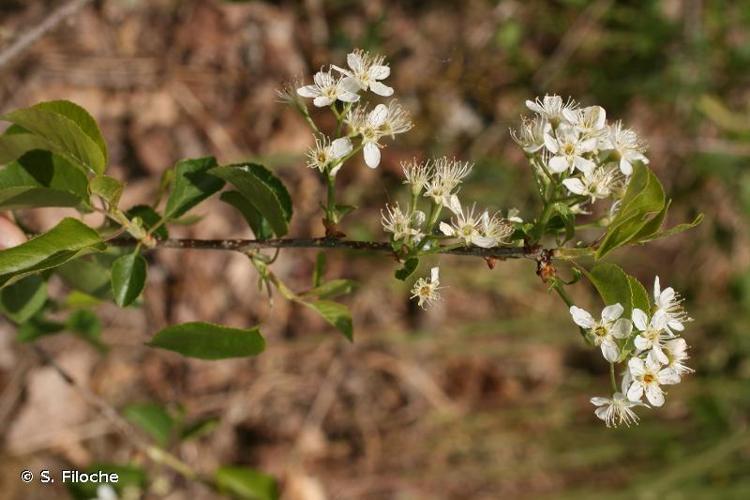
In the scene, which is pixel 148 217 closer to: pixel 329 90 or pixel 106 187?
pixel 106 187

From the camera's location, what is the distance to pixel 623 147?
1.19 m

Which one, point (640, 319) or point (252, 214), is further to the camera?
point (252, 214)

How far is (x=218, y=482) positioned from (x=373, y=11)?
192cm

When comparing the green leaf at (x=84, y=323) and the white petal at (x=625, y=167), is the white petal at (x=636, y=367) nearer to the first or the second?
the white petal at (x=625, y=167)

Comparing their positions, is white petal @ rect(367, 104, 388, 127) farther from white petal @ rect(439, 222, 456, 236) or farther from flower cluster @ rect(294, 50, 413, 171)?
white petal @ rect(439, 222, 456, 236)

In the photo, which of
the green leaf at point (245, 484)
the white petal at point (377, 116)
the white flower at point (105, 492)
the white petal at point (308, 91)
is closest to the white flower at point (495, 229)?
the white petal at point (377, 116)

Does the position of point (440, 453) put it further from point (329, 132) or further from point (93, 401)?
point (93, 401)

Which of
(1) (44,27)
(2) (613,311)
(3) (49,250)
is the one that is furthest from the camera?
(1) (44,27)

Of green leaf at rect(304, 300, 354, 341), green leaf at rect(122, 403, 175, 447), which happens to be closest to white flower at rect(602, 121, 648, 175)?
green leaf at rect(304, 300, 354, 341)

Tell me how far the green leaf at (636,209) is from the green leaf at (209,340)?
0.52 meters

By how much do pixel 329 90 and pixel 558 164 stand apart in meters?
0.37

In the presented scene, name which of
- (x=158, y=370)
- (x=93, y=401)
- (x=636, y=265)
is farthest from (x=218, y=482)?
(x=636, y=265)

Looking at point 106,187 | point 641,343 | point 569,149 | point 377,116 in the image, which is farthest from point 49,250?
point 641,343

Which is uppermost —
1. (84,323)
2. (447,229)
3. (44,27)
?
(44,27)
